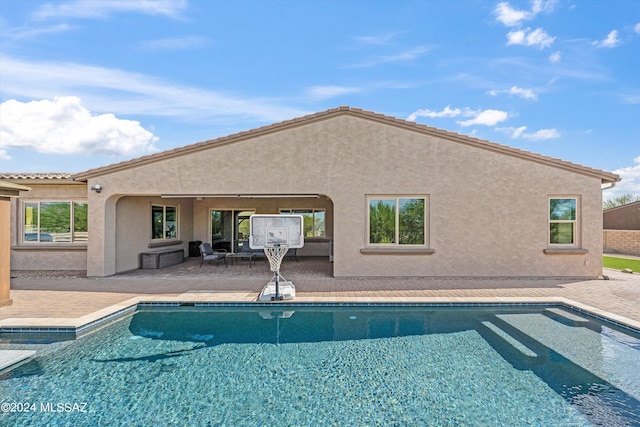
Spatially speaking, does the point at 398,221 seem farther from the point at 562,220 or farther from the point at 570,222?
the point at 570,222

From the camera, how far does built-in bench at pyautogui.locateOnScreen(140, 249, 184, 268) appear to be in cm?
1551

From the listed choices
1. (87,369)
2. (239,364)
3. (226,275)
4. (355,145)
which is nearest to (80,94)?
(226,275)

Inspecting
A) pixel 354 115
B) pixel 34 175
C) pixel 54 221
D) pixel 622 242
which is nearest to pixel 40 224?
pixel 54 221

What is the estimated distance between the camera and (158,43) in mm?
15805

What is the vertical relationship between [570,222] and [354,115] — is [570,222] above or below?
below

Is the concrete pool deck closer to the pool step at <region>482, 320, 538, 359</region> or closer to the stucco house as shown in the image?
the stucco house

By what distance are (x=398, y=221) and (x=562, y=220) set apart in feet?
21.5

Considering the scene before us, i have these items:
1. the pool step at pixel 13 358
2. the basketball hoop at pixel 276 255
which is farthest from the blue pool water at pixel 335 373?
the basketball hoop at pixel 276 255

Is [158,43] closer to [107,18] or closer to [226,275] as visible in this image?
[107,18]

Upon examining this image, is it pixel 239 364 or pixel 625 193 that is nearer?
pixel 239 364

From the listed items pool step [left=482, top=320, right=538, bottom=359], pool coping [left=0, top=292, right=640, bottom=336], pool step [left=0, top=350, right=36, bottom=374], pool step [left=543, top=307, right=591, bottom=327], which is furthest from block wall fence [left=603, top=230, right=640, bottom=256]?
pool step [left=0, top=350, right=36, bottom=374]

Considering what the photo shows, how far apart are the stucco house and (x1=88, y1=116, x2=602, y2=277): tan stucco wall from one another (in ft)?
0.13

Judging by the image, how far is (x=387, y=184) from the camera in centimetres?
1302

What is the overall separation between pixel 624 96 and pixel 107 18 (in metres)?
29.7
